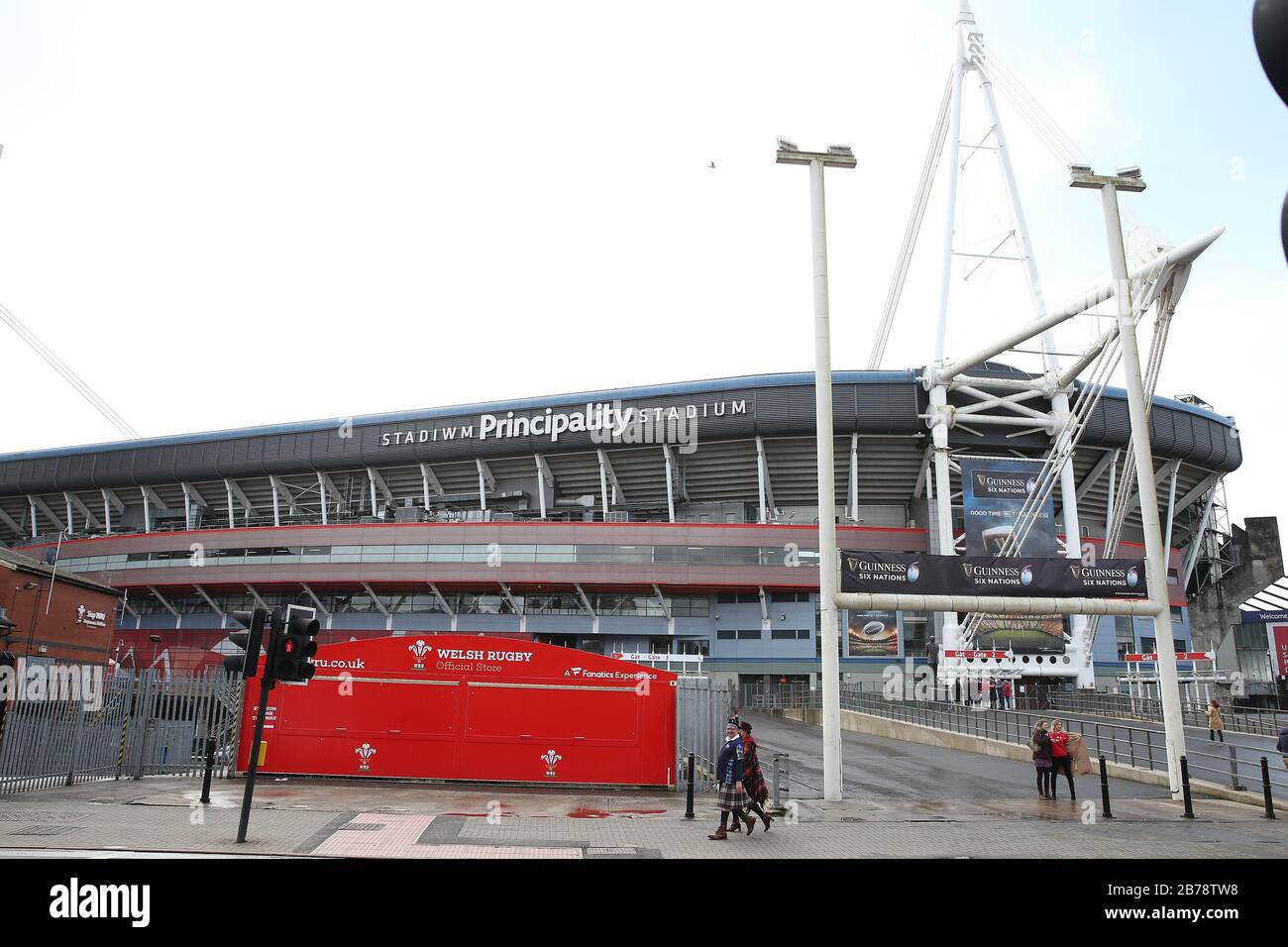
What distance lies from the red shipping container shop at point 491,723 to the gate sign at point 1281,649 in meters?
37.3

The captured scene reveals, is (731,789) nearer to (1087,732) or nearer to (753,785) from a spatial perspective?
(753,785)

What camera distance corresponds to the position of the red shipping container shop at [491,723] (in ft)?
57.5

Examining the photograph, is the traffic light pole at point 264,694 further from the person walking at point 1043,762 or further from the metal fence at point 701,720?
the person walking at point 1043,762

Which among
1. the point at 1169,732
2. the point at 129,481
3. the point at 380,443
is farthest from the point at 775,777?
the point at 129,481

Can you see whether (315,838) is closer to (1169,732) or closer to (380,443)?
(1169,732)

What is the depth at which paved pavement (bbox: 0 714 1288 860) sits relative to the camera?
36.1ft

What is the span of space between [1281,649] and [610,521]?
116ft

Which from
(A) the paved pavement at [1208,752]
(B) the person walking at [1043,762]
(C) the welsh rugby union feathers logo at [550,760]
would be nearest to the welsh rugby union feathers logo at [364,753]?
(C) the welsh rugby union feathers logo at [550,760]

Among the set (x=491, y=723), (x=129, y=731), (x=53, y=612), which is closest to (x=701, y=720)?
(x=491, y=723)

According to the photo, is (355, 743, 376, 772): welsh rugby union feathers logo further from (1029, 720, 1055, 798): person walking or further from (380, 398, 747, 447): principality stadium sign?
(380, 398, 747, 447): principality stadium sign

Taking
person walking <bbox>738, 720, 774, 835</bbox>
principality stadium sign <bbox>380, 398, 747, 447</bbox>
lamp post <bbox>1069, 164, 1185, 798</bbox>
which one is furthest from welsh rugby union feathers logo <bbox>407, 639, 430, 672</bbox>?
principality stadium sign <bbox>380, 398, 747, 447</bbox>

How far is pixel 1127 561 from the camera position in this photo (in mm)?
20250

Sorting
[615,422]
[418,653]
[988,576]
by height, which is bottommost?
[418,653]

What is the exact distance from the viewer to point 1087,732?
96.2 feet
